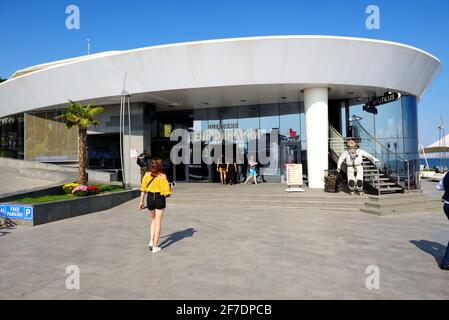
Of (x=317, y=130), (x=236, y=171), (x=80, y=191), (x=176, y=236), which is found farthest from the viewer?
(x=236, y=171)

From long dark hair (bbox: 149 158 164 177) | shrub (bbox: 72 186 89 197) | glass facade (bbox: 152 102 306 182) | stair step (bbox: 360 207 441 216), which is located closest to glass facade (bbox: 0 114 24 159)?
glass facade (bbox: 152 102 306 182)

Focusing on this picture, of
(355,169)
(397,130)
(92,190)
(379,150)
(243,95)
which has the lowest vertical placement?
(92,190)

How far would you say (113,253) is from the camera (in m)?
6.21

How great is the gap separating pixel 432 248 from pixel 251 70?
9.98 m

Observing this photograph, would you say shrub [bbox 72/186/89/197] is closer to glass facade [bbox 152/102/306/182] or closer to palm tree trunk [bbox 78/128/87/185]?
palm tree trunk [bbox 78/128/87/185]

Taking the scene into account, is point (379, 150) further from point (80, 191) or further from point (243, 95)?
point (80, 191)

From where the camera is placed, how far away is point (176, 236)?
300 inches

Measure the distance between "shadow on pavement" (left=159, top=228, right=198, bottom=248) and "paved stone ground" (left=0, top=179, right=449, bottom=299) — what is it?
0.08 feet

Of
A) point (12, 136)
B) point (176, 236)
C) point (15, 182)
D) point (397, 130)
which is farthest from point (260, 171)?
point (12, 136)

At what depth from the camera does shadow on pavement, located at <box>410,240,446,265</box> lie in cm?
587

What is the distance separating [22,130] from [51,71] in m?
8.61

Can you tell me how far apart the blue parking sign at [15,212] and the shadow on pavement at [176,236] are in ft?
16.1

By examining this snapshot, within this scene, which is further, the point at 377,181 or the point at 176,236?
the point at 377,181

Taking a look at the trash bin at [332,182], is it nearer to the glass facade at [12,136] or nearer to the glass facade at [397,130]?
the glass facade at [397,130]
